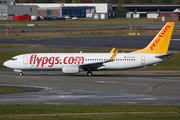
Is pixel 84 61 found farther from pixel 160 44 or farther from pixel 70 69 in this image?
pixel 160 44

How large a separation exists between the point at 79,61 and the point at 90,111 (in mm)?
23563

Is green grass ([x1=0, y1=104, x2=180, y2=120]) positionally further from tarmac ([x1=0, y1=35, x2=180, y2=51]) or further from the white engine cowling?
tarmac ([x1=0, y1=35, x2=180, y2=51])

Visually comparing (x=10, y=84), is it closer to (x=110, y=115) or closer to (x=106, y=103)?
(x=106, y=103)

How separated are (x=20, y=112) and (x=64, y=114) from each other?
3.80 metres

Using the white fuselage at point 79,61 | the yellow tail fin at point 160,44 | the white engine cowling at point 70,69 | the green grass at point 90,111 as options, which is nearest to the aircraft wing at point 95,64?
the white fuselage at point 79,61

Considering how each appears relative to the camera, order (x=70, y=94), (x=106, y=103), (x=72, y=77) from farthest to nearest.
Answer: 1. (x=72, y=77)
2. (x=70, y=94)
3. (x=106, y=103)

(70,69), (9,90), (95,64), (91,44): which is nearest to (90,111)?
(9,90)

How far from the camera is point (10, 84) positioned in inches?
1660

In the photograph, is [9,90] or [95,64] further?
[95,64]

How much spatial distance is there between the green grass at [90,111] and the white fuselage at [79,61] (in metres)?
21.2

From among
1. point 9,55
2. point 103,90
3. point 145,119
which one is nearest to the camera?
point 145,119

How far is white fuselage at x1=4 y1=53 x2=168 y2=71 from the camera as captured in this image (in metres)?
49.5

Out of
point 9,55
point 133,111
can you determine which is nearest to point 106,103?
point 133,111

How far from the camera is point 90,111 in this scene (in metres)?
26.3
